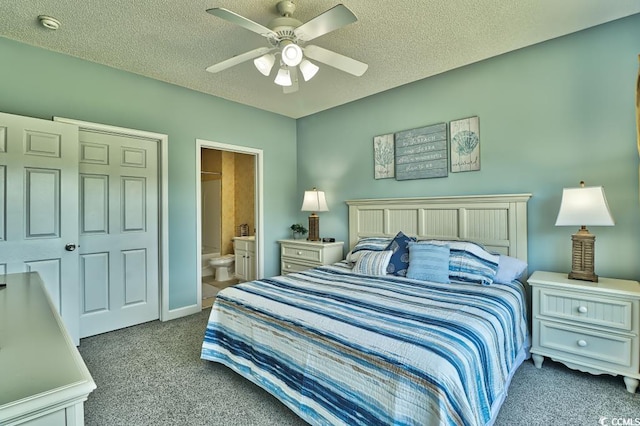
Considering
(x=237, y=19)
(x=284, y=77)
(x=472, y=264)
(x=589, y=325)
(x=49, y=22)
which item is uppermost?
(x=49, y=22)

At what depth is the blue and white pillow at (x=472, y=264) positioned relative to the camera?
2447 millimetres

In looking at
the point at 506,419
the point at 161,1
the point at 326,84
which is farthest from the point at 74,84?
the point at 506,419

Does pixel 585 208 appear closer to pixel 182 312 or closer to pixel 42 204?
pixel 182 312

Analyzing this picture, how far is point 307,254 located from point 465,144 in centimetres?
218

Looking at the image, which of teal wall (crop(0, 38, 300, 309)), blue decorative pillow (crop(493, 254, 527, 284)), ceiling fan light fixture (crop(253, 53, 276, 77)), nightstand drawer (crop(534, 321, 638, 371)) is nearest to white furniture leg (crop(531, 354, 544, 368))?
nightstand drawer (crop(534, 321, 638, 371))

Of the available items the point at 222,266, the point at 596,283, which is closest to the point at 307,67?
the point at 596,283

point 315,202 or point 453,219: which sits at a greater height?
point 315,202

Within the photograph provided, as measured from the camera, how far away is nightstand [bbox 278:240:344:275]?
3850 mm

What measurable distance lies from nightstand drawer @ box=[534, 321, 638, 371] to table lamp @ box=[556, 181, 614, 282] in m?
0.38

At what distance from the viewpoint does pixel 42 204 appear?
2533 mm

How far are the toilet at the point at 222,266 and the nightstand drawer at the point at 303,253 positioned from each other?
1.45m

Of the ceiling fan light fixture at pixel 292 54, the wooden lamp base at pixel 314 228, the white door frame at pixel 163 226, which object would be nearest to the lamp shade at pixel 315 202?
the wooden lamp base at pixel 314 228

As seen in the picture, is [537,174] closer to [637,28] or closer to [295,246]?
[637,28]

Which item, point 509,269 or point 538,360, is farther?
point 509,269
